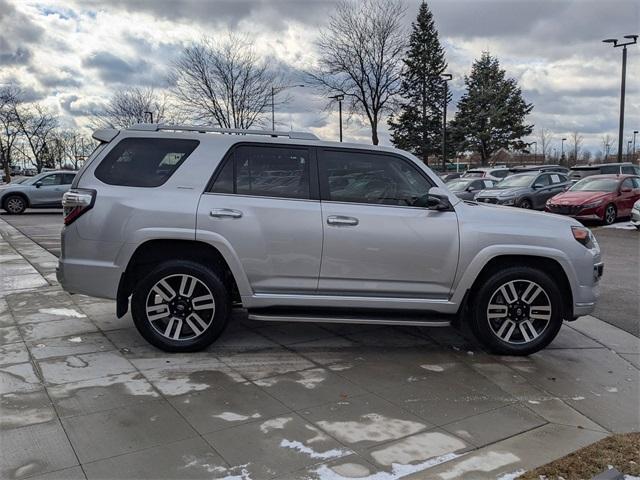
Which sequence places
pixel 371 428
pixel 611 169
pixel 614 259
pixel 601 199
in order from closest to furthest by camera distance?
1. pixel 371 428
2. pixel 614 259
3. pixel 601 199
4. pixel 611 169

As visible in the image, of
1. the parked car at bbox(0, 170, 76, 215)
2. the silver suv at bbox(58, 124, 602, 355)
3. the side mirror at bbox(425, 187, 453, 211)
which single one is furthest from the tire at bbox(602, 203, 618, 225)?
the parked car at bbox(0, 170, 76, 215)

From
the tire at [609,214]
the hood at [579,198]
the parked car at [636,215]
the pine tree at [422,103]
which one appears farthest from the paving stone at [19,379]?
the pine tree at [422,103]

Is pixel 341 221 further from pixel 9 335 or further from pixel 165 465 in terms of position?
pixel 9 335

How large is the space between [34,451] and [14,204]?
67.6 feet

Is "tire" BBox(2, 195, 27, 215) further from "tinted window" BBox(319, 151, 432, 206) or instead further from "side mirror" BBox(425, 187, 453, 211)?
"side mirror" BBox(425, 187, 453, 211)

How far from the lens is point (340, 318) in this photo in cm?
452

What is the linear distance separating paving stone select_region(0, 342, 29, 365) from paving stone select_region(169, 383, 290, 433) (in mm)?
1618

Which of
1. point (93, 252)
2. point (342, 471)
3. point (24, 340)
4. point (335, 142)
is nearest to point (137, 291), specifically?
point (93, 252)

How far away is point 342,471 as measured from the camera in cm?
292

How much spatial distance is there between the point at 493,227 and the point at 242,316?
9.38 feet

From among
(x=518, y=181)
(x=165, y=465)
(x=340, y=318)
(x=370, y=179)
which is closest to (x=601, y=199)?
(x=518, y=181)

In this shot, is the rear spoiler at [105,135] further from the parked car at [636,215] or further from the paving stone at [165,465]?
the parked car at [636,215]

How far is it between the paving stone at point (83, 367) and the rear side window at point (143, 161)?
1487 millimetres

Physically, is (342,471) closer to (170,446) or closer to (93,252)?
(170,446)
